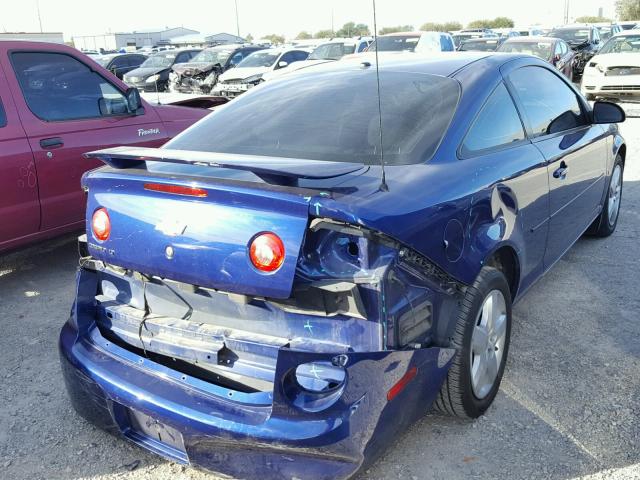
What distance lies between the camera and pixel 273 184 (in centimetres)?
227

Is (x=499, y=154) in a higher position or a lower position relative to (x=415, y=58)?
lower

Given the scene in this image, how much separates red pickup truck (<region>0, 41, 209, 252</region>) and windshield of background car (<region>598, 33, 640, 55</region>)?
11.7 metres

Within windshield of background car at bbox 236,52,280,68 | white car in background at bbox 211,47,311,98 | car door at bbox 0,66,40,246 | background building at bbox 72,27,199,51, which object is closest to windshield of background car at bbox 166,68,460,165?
car door at bbox 0,66,40,246

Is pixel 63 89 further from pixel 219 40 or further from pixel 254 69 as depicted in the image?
pixel 219 40

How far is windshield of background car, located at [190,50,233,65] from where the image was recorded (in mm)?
20359

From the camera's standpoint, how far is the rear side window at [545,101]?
3645 mm

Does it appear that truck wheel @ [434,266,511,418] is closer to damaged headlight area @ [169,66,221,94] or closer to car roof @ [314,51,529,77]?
car roof @ [314,51,529,77]

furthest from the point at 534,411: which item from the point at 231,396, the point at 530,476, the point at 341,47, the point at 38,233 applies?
the point at 341,47

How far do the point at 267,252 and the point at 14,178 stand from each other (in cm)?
305

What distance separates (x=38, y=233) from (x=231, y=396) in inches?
124

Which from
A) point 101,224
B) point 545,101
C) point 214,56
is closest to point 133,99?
point 101,224

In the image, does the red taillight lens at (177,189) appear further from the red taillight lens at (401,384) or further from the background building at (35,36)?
the background building at (35,36)

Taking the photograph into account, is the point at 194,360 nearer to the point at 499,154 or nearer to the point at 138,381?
the point at 138,381

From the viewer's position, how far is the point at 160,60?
22938 millimetres
